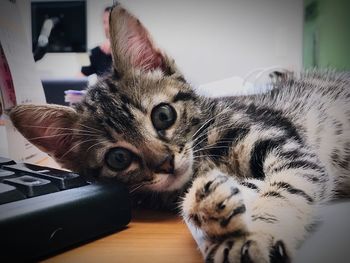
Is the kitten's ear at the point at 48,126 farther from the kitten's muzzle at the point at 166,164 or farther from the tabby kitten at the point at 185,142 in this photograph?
the kitten's muzzle at the point at 166,164

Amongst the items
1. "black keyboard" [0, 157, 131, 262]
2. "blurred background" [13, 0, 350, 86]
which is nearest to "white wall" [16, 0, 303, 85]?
"blurred background" [13, 0, 350, 86]

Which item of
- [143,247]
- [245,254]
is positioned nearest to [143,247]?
[143,247]

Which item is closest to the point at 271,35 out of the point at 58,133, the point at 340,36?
the point at 340,36

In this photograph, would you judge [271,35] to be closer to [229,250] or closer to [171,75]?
[171,75]

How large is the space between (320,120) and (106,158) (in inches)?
15.6

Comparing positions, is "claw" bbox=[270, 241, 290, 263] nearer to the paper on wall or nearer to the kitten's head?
the kitten's head

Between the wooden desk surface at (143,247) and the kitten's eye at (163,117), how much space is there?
0.49ft

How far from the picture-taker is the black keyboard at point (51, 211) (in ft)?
1.15

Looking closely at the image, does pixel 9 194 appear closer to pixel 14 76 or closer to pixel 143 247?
pixel 143 247

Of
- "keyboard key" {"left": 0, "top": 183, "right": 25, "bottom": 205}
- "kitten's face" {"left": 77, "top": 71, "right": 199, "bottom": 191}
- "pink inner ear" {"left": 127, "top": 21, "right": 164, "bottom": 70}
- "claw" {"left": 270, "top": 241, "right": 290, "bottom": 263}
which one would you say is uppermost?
"pink inner ear" {"left": 127, "top": 21, "right": 164, "bottom": 70}

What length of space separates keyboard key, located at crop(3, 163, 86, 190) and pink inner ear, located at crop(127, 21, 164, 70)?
0.21 meters

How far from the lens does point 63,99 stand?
663 mm

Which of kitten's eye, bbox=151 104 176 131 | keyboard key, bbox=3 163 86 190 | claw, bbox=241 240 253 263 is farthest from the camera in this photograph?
kitten's eye, bbox=151 104 176 131

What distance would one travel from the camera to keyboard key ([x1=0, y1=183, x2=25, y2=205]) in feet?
1.28
